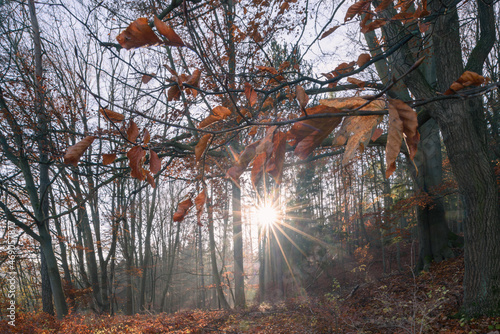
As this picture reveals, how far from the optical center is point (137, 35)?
699 mm

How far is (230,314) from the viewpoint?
28.1 ft

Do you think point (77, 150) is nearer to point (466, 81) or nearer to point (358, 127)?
point (358, 127)

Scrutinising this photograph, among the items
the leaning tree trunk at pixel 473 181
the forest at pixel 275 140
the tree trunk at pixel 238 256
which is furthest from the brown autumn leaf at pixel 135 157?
the tree trunk at pixel 238 256

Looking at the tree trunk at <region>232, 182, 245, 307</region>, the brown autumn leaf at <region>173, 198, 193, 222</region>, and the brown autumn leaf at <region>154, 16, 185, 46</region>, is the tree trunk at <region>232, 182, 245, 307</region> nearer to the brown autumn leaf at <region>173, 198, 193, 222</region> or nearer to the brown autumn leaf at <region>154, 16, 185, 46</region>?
the brown autumn leaf at <region>173, 198, 193, 222</region>

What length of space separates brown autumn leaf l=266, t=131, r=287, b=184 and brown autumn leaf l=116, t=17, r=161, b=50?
0.42 metres

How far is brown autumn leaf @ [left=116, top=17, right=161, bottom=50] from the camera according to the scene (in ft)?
2.24

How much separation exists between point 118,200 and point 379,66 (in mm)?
12567

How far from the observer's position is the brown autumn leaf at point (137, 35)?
68cm

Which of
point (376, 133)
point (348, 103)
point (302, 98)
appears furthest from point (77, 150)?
point (376, 133)

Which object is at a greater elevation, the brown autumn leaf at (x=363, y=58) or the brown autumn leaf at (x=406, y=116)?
the brown autumn leaf at (x=363, y=58)

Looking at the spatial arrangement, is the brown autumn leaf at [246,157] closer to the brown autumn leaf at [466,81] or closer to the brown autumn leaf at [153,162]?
the brown autumn leaf at [153,162]

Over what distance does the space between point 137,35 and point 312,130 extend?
0.52 metres

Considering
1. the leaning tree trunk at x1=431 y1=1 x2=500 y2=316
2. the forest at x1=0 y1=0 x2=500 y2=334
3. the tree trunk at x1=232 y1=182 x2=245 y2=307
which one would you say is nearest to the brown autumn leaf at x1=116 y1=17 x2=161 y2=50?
the forest at x1=0 y1=0 x2=500 y2=334

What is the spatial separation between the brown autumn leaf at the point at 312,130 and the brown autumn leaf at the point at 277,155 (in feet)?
0.09
